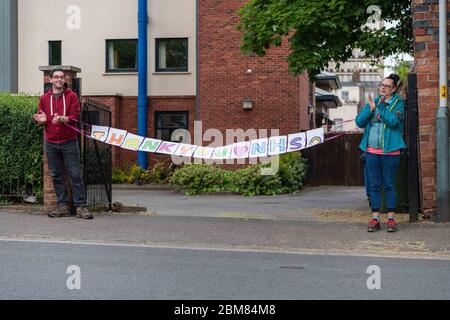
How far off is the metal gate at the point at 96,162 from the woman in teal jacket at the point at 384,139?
4365 mm

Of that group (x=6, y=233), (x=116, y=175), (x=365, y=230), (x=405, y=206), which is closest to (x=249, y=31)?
(x=405, y=206)

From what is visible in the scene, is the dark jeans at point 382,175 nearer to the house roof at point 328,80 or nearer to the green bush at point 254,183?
the green bush at point 254,183

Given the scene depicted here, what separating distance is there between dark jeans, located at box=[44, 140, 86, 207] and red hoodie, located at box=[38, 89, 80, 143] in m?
0.12

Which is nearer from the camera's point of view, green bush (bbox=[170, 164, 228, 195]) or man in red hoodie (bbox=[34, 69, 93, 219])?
man in red hoodie (bbox=[34, 69, 93, 219])

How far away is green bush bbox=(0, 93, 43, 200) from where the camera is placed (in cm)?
1074

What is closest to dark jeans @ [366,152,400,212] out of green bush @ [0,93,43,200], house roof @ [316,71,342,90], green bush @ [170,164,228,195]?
green bush @ [0,93,43,200]

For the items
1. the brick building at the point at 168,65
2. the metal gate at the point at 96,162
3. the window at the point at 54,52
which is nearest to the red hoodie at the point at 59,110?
the metal gate at the point at 96,162

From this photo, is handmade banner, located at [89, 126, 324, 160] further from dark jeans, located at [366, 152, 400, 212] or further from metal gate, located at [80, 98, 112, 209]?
dark jeans, located at [366, 152, 400, 212]

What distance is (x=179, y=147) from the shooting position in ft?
37.1

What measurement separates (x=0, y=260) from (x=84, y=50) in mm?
18547

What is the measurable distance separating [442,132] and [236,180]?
1053cm

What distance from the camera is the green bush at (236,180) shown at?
63.6ft

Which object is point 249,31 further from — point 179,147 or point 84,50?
point 84,50

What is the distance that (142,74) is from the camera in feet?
77.2
